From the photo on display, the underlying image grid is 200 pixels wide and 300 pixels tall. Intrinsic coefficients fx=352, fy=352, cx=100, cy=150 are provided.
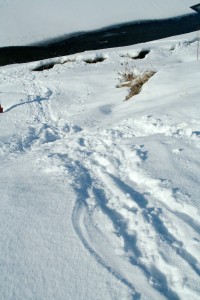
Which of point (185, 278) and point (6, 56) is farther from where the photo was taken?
point (6, 56)

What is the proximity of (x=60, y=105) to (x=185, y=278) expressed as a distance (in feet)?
17.9

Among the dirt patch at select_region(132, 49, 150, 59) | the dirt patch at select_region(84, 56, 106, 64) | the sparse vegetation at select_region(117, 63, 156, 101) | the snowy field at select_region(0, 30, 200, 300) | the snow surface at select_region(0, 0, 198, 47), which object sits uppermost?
the snow surface at select_region(0, 0, 198, 47)

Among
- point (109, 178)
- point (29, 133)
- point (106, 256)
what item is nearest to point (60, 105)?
point (29, 133)

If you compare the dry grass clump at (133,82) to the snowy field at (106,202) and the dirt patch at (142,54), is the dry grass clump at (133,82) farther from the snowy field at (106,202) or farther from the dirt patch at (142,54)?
the dirt patch at (142,54)

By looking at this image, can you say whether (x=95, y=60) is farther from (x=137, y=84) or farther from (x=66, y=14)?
(x=66, y=14)

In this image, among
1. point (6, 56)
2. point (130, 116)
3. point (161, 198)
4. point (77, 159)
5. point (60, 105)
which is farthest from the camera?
point (6, 56)

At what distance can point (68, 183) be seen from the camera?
3574mm

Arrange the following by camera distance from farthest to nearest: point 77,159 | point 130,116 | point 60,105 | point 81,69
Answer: point 81,69 < point 60,105 < point 130,116 < point 77,159

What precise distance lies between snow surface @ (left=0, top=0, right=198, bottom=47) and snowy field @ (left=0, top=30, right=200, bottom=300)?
8899 mm

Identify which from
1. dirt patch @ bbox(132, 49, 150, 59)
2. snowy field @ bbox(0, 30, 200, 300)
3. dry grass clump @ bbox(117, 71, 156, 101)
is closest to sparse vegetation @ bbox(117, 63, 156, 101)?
dry grass clump @ bbox(117, 71, 156, 101)

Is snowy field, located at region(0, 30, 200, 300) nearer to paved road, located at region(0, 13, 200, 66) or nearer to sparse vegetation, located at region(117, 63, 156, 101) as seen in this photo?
sparse vegetation, located at region(117, 63, 156, 101)

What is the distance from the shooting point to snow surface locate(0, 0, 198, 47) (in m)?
14.3

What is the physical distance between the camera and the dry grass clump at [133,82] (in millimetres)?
7173

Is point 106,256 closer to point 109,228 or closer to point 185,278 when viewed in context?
point 109,228
